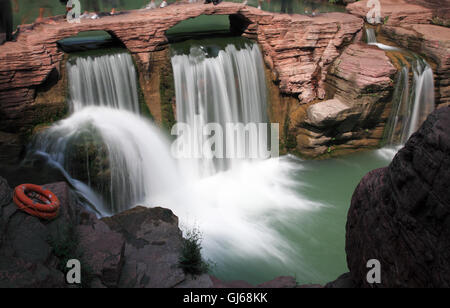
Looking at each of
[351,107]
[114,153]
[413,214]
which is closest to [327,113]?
[351,107]

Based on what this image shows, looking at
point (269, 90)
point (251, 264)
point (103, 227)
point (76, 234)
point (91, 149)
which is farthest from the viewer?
point (269, 90)

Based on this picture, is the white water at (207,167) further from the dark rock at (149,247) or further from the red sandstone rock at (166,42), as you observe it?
the dark rock at (149,247)

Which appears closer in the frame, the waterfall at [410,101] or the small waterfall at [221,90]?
the small waterfall at [221,90]

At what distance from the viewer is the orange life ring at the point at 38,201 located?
15.2 feet

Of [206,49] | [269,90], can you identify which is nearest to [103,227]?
[206,49]

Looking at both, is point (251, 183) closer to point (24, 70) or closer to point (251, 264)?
point (251, 264)

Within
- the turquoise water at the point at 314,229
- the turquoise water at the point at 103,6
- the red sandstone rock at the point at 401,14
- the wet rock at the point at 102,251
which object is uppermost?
the turquoise water at the point at 103,6

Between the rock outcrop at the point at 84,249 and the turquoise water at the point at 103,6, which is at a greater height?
the turquoise water at the point at 103,6

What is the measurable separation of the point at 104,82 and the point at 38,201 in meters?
4.95

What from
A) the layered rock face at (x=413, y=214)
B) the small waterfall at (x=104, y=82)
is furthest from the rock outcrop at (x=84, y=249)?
the small waterfall at (x=104, y=82)

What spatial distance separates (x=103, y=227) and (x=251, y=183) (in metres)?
5.48

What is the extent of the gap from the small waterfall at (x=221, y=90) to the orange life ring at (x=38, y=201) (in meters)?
5.55

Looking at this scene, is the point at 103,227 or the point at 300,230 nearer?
the point at 103,227

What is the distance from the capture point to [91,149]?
26.1 feet
